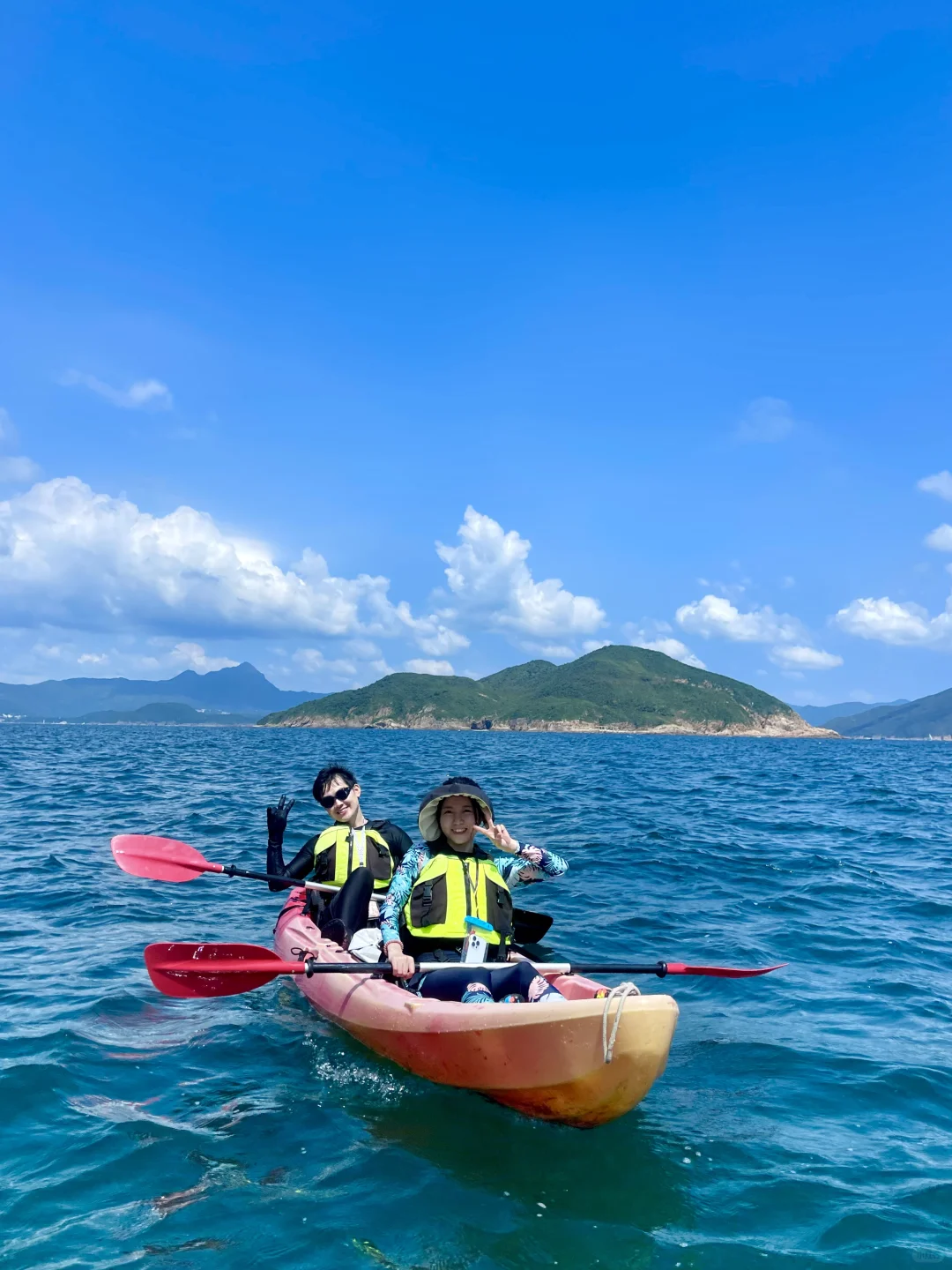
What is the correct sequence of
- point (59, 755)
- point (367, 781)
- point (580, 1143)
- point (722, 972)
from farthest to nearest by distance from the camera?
point (59, 755) < point (367, 781) < point (722, 972) < point (580, 1143)

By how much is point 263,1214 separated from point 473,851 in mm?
2830

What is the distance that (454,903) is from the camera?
246 inches

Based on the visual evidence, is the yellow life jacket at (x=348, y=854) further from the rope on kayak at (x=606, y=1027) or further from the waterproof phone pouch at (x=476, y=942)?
the rope on kayak at (x=606, y=1027)

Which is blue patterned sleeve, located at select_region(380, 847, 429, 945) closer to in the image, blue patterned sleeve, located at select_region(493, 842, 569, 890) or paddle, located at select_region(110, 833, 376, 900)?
blue patterned sleeve, located at select_region(493, 842, 569, 890)

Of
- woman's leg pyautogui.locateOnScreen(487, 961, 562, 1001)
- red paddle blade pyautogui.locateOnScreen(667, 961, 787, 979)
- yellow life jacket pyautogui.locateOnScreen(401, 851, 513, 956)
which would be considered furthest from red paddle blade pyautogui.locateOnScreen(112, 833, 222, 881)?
red paddle blade pyautogui.locateOnScreen(667, 961, 787, 979)

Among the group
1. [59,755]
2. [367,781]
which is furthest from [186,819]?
[59,755]

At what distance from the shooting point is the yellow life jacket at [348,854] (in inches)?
325

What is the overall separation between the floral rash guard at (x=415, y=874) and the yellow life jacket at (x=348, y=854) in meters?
1.73

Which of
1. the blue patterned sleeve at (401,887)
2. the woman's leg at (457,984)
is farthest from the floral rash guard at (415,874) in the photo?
the woman's leg at (457,984)

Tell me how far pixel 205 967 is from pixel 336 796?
2.23m

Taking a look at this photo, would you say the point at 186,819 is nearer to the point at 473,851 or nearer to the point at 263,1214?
the point at 473,851

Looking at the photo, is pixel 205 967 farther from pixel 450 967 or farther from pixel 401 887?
pixel 450 967

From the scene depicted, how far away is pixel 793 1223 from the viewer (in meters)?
4.20

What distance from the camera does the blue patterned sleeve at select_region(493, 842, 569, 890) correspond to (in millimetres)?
6590
